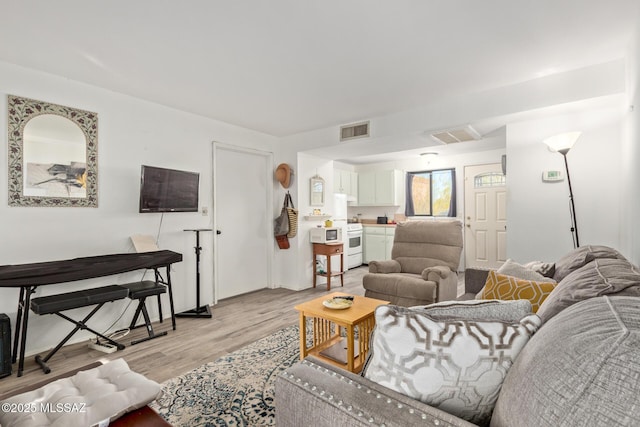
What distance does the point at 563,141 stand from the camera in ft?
8.74

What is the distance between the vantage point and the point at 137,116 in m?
3.20

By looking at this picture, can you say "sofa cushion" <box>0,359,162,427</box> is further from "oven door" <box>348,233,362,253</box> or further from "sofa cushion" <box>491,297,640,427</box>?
"oven door" <box>348,233,362,253</box>

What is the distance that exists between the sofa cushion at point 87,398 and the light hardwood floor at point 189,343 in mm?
937

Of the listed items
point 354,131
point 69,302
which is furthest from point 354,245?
point 69,302

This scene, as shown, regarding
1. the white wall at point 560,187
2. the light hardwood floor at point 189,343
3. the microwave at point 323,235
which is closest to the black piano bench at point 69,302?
the light hardwood floor at point 189,343

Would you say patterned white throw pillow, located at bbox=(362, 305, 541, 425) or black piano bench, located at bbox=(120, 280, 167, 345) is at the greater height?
patterned white throw pillow, located at bbox=(362, 305, 541, 425)

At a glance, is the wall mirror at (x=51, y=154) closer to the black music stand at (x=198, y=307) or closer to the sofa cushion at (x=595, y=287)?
the black music stand at (x=198, y=307)

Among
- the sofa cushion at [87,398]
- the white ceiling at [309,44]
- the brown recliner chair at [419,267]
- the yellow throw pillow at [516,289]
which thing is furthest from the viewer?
the brown recliner chair at [419,267]

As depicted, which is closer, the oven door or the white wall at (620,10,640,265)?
the white wall at (620,10,640,265)

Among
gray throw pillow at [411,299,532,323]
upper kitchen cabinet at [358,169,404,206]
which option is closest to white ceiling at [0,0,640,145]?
gray throw pillow at [411,299,532,323]

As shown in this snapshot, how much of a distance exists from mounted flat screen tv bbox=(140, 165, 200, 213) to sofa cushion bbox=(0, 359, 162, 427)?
77.6 inches

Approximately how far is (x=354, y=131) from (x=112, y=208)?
9.63 feet

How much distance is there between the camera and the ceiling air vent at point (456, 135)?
3.40 m

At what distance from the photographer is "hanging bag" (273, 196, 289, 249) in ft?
14.7
